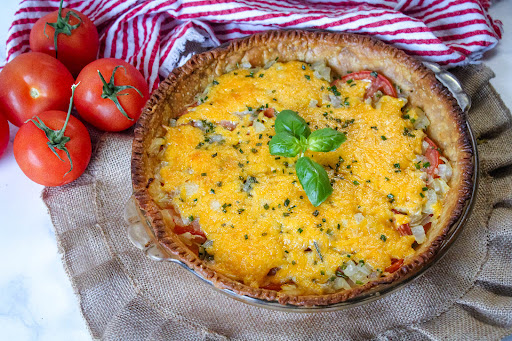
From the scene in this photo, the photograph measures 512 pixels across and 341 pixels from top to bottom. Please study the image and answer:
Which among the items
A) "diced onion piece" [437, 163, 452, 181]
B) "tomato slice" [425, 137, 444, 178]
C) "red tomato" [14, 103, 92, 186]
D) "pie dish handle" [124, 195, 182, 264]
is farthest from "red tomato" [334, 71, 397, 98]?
"red tomato" [14, 103, 92, 186]

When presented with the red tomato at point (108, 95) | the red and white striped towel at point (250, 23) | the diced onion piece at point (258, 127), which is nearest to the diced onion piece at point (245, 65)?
the red and white striped towel at point (250, 23)

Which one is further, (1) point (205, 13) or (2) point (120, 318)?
(1) point (205, 13)

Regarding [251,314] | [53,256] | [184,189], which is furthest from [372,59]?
[53,256]

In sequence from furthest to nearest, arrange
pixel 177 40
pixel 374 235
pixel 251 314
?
1. pixel 177 40
2. pixel 251 314
3. pixel 374 235

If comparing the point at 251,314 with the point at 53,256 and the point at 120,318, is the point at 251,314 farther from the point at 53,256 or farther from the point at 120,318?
the point at 53,256

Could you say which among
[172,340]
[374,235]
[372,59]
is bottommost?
[172,340]

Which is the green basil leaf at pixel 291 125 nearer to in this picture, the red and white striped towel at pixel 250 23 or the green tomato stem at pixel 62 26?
the red and white striped towel at pixel 250 23

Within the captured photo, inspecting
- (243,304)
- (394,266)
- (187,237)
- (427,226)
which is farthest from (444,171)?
(187,237)
